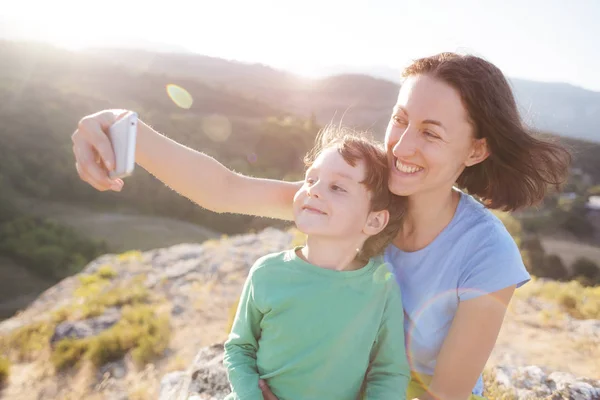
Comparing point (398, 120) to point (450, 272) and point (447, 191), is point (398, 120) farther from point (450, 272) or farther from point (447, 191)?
point (450, 272)

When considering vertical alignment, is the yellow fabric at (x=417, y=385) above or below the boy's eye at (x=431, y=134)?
below

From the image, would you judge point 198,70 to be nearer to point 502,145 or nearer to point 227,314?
point 227,314

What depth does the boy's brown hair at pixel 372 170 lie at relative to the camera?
1.90m

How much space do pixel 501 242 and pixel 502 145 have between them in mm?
419

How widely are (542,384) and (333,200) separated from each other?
2.81 meters

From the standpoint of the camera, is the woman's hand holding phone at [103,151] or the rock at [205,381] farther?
the rock at [205,381]

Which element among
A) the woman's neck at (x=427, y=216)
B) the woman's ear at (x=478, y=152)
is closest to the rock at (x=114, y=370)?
the woman's neck at (x=427, y=216)

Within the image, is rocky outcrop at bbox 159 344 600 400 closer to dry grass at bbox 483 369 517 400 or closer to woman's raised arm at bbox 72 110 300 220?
dry grass at bbox 483 369 517 400

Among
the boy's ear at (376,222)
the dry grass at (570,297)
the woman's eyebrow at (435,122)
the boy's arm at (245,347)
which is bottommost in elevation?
the dry grass at (570,297)

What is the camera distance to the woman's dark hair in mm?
1799

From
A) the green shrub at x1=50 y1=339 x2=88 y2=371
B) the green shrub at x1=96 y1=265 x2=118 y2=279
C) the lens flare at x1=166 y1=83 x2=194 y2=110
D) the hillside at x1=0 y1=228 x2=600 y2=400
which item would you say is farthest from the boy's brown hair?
the lens flare at x1=166 y1=83 x2=194 y2=110

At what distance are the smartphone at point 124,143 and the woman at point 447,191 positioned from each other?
99mm

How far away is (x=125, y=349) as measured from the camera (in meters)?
6.35

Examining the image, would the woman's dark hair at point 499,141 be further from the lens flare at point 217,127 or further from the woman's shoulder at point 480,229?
the lens flare at point 217,127
